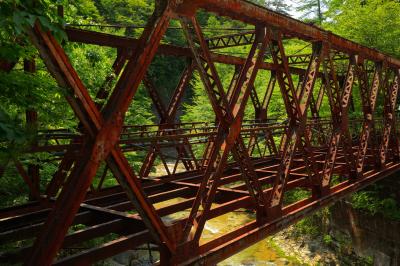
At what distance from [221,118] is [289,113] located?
231cm

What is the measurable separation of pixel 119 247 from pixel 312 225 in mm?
17118

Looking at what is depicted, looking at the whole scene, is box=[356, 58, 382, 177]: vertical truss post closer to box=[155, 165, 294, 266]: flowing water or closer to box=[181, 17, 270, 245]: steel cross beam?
box=[181, 17, 270, 245]: steel cross beam

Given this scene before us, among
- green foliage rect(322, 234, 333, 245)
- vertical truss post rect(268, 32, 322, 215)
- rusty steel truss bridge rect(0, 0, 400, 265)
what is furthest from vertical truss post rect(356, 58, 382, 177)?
green foliage rect(322, 234, 333, 245)

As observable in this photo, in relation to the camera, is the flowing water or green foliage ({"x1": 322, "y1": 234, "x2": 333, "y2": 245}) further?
green foliage ({"x1": 322, "y1": 234, "x2": 333, "y2": 245})

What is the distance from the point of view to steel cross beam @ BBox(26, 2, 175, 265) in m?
2.98

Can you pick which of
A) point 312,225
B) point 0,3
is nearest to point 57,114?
point 0,3

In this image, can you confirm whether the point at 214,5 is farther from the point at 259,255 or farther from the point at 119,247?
the point at 259,255

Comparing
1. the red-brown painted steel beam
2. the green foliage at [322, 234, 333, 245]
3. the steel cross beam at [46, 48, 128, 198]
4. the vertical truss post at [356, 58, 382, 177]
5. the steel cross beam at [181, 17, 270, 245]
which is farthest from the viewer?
the green foliage at [322, 234, 333, 245]

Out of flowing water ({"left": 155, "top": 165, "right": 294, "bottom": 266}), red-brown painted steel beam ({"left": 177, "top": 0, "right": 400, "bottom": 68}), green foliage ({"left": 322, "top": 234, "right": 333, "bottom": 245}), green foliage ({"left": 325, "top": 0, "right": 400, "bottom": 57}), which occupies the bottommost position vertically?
flowing water ({"left": 155, "top": 165, "right": 294, "bottom": 266})

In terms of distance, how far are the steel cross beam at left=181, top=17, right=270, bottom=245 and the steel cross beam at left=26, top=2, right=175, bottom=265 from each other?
80 centimetres

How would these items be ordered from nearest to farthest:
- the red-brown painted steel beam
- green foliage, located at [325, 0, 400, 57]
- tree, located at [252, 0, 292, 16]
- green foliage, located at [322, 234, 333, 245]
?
the red-brown painted steel beam → green foliage, located at [325, 0, 400, 57] → green foliage, located at [322, 234, 333, 245] → tree, located at [252, 0, 292, 16]

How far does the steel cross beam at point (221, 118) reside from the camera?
457 centimetres

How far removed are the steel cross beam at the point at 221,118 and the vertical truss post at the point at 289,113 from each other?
24.3 inches

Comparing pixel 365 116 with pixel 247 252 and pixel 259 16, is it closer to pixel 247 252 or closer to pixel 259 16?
pixel 259 16
